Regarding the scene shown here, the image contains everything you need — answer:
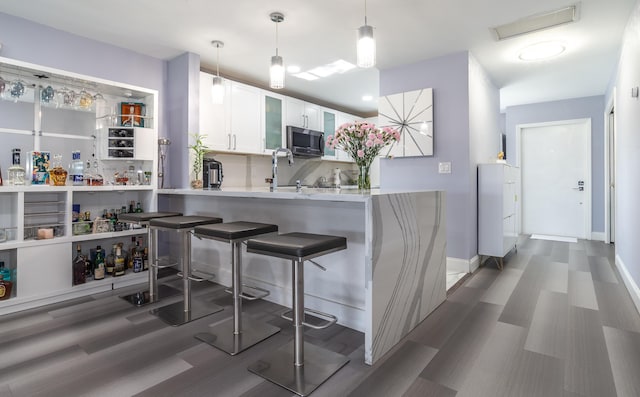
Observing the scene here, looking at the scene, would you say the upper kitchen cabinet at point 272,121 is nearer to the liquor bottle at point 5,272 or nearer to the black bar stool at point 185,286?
the black bar stool at point 185,286

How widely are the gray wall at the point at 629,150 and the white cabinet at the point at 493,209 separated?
101 cm

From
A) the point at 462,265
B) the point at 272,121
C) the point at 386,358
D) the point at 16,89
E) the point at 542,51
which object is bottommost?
the point at 386,358

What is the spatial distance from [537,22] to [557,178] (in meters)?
3.81

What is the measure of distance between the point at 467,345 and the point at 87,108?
359 centimetres

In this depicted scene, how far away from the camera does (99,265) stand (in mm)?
2969

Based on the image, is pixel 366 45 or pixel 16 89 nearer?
pixel 366 45

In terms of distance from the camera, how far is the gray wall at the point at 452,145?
367cm

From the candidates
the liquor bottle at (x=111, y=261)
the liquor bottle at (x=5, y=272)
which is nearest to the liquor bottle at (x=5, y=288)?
the liquor bottle at (x=5, y=272)

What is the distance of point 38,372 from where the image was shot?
5.59 ft

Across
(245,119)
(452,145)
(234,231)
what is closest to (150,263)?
(234,231)

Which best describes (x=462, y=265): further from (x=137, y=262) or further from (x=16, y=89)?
(x=16, y=89)

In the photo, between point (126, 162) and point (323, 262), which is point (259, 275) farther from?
point (126, 162)

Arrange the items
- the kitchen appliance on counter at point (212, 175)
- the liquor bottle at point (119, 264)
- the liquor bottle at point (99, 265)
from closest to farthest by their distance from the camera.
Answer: the liquor bottle at point (99, 265) < the liquor bottle at point (119, 264) < the kitchen appliance on counter at point (212, 175)

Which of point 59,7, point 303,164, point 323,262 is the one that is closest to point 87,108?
point 59,7
